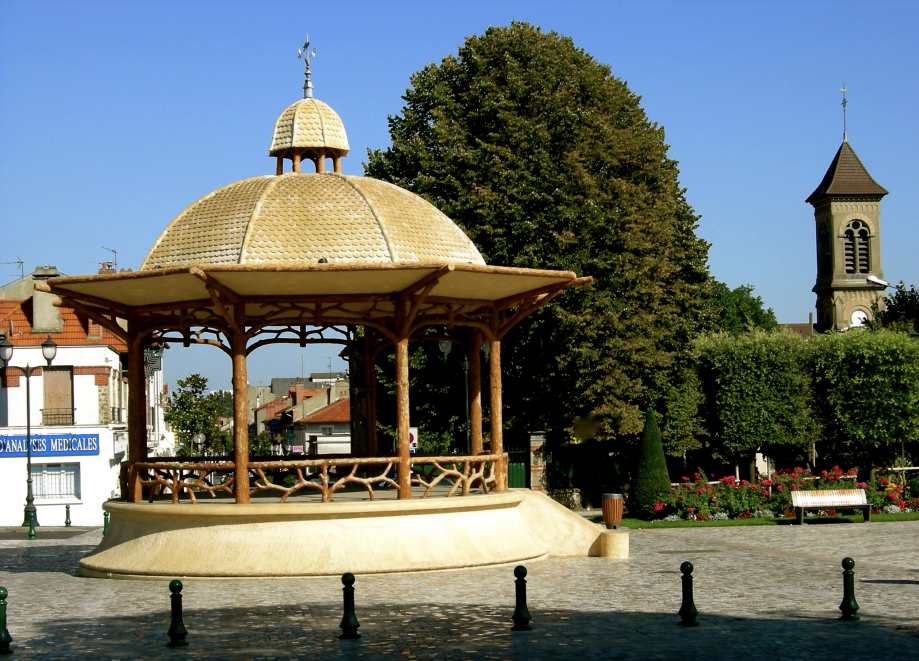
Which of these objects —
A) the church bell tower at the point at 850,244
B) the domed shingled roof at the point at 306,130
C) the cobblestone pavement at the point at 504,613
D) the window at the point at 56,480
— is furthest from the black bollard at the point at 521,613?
the church bell tower at the point at 850,244

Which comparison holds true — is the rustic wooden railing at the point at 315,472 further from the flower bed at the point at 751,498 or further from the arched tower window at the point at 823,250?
the arched tower window at the point at 823,250

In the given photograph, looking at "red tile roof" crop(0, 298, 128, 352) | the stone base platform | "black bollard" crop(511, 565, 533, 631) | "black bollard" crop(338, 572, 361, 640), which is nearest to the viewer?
"black bollard" crop(338, 572, 361, 640)

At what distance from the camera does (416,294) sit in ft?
62.5

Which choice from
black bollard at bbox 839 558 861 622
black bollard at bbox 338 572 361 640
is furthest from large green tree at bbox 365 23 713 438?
black bollard at bbox 338 572 361 640

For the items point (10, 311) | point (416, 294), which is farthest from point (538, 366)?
point (10, 311)

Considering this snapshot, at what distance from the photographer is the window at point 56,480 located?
43219 millimetres

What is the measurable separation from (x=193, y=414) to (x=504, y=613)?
170ft

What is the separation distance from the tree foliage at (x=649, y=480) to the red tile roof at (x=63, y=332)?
21.9 m

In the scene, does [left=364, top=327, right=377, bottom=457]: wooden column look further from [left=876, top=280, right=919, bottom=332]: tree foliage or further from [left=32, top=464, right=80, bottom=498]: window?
[left=876, top=280, right=919, bottom=332]: tree foliage

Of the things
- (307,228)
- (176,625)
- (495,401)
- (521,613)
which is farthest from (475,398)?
(176,625)

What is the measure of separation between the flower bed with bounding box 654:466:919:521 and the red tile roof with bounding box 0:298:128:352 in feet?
77.4

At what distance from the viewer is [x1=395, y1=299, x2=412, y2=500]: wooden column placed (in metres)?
18.9

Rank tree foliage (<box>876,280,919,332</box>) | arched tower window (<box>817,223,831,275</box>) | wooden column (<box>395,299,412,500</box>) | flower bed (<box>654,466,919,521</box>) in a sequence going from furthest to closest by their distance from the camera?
arched tower window (<box>817,223,831,275</box>), tree foliage (<box>876,280,919,332</box>), flower bed (<box>654,466,919,521</box>), wooden column (<box>395,299,412,500</box>)

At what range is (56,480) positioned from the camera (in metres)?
43.4
